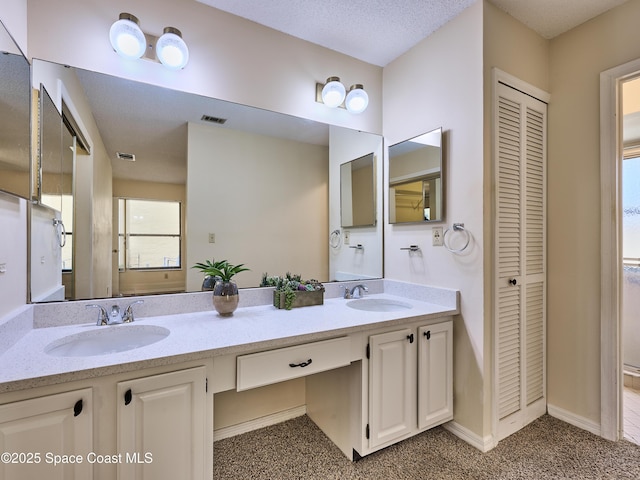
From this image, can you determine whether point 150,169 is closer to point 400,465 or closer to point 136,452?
point 136,452

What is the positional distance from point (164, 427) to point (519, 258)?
203 centimetres

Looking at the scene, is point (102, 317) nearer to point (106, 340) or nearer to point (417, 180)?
point (106, 340)

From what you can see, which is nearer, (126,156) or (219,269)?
(126,156)

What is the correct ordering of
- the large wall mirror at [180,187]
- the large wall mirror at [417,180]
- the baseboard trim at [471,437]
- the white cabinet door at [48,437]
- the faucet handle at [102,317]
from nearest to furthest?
the white cabinet door at [48,437] < the faucet handle at [102,317] < the large wall mirror at [180,187] < the baseboard trim at [471,437] < the large wall mirror at [417,180]

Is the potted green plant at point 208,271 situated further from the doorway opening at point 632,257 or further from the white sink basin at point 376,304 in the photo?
the doorway opening at point 632,257

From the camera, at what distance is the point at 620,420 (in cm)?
177

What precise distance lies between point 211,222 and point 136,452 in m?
1.13

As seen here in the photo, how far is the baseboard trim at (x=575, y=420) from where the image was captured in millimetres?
1834

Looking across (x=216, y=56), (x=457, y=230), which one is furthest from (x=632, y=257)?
(x=216, y=56)

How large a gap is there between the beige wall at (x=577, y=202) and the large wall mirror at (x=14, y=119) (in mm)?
2808

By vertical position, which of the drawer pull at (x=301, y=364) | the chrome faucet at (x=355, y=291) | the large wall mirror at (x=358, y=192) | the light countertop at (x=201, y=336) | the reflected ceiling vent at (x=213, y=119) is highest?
the reflected ceiling vent at (x=213, y=119)

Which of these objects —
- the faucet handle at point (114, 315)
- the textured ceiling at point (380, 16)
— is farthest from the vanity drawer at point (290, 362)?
the textured ceiling at point (380, 16)

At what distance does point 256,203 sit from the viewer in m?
1.95

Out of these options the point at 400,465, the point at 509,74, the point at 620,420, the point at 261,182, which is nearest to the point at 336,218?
the point at 261,182
